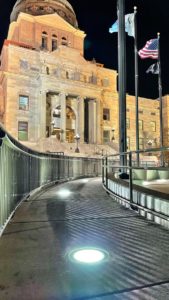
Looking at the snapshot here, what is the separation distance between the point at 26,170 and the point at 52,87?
41637 millimetres

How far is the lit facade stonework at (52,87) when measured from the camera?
4725 centimetres

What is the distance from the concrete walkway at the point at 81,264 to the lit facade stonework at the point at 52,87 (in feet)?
133

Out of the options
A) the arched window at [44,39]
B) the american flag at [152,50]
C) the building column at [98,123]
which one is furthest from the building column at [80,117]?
the american flag at [152,50]

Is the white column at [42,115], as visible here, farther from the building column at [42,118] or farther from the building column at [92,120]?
the building column at [92,120]

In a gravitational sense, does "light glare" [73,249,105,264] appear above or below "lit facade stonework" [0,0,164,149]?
below

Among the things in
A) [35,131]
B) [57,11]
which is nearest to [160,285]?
[35,131]

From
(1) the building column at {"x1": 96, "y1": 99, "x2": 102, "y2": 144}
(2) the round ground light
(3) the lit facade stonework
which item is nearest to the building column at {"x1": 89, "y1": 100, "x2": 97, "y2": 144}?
(3) the lit facade stonework

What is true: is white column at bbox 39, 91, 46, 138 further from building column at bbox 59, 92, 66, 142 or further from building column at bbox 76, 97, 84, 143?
building column at bbox 76, 97, 84, 143

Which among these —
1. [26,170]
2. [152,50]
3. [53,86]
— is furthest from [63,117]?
[26,170]

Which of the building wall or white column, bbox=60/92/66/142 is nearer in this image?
white column, bbox=60/92/66/142

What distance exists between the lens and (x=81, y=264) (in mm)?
3037

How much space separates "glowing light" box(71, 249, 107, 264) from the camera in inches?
124

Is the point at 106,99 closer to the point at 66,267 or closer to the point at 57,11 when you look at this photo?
the point at 57,11

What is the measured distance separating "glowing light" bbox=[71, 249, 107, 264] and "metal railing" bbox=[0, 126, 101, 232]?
142cm
